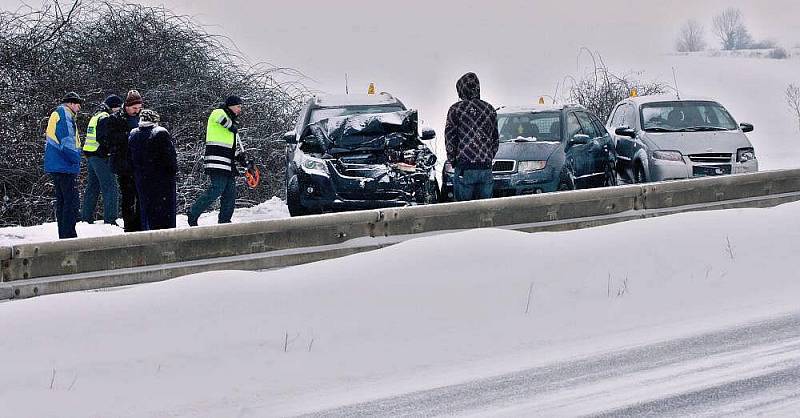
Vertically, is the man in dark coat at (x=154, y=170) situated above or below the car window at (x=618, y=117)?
below

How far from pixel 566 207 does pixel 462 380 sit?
5.14 meters

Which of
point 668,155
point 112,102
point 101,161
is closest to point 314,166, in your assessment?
point 112,102

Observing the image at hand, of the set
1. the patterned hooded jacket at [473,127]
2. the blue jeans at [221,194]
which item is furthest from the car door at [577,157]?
the blue jeans at [221,194]

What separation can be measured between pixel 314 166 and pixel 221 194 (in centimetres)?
122

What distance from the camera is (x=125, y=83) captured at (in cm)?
1905

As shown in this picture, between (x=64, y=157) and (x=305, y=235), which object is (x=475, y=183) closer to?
(x=305, y=235)

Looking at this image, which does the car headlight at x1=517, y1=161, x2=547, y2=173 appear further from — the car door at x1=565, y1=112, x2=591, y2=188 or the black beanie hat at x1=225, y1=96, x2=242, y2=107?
the black beanie hat at x1=225, y1=96, x2=242, y2=107

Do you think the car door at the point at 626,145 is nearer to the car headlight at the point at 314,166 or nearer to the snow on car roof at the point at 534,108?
the snow on car roof at the point at 534,108

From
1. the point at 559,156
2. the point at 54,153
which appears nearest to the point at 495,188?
the point at 559,156

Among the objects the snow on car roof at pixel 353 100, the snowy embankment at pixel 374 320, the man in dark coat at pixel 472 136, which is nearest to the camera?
the snowy embankment at pixel 374 320

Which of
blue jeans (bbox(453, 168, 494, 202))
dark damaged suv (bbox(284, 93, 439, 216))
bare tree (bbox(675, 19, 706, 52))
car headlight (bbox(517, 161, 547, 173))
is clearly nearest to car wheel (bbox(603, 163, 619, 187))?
car headlight (bbox(517, 161, 547, 173))

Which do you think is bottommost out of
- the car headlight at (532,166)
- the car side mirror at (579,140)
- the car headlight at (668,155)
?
the car headlight at (532,166)

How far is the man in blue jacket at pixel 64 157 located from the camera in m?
12.5

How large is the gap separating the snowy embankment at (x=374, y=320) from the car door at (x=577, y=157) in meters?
3.96
